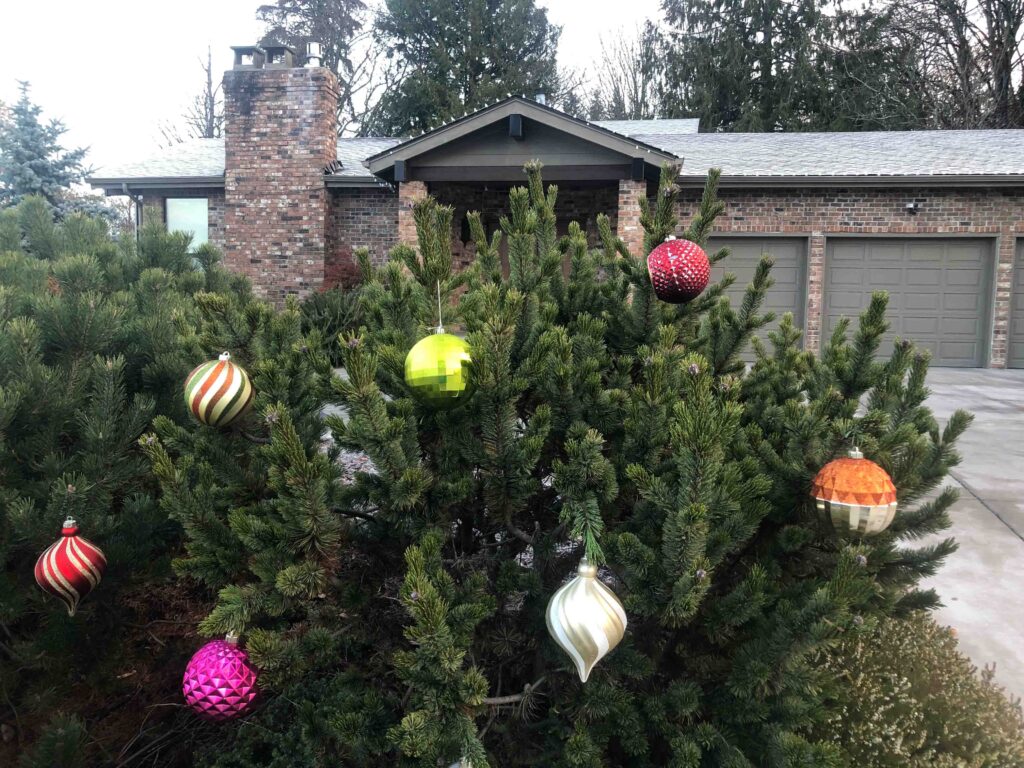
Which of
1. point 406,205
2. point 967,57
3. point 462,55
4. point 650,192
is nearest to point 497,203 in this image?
point 406,205

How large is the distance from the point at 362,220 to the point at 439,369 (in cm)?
1391

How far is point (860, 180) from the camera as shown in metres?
12.8

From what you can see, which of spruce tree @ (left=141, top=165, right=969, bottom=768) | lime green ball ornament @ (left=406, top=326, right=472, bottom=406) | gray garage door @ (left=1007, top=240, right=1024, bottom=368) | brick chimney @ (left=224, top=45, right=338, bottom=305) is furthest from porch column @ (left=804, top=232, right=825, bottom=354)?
lime green ball ornament @ (left=406, top=326, right=472, bottom=406)

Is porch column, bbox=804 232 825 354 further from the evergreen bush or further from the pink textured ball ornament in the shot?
the pink textured ball ornament

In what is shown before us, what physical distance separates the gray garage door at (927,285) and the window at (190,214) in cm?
1257

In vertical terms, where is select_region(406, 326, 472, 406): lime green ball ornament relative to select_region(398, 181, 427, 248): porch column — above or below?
below

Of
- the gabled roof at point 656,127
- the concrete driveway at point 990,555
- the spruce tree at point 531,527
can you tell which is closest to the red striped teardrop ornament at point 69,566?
the spruce tree at point 531,527

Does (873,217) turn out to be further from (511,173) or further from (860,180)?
(511,173)

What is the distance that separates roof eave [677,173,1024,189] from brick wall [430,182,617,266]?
168 cm

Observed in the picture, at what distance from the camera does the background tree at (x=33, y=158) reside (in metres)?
17.9

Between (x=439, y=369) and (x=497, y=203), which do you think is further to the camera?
(x=497, y=203)

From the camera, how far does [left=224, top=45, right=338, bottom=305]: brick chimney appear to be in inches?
574

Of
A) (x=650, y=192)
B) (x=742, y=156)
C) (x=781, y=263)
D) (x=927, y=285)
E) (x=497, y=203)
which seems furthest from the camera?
(x=742, y=156)

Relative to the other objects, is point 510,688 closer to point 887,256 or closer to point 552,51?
point 887,256
